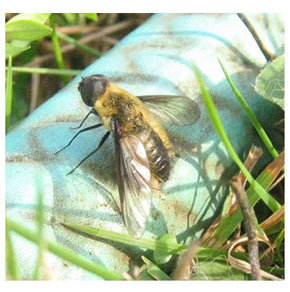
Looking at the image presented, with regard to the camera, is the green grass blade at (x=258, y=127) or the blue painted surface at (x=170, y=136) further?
the green grass blade at (x=258, y=127)

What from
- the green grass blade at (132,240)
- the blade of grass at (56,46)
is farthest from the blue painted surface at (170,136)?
the blade of grass at (56,46)

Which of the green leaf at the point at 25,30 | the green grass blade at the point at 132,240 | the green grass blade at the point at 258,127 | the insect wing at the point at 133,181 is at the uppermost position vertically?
the green leaf at the point at 25,30

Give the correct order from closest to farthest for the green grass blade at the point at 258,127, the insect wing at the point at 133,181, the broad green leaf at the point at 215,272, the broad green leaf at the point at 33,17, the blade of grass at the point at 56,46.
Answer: the insect wing at the point at 133,181 < the broad green leaf at the point at 215,272 < the green grass blade at the point at 258,127 < the broad green leaf at the point at 33,17 < the blade of grass at the point at 56,46

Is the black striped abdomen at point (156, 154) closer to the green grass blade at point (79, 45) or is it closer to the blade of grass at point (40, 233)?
the blade of grass at point (40, 233)

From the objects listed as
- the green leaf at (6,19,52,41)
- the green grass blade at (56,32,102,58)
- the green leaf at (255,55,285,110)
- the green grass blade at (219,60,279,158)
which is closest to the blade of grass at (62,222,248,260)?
the green grass blade at (219,60,279,158)

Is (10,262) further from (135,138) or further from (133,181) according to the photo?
(135,138)

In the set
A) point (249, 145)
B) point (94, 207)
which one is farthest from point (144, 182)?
point (249, 145)

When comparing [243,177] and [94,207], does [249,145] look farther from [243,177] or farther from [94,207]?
[94,207]
